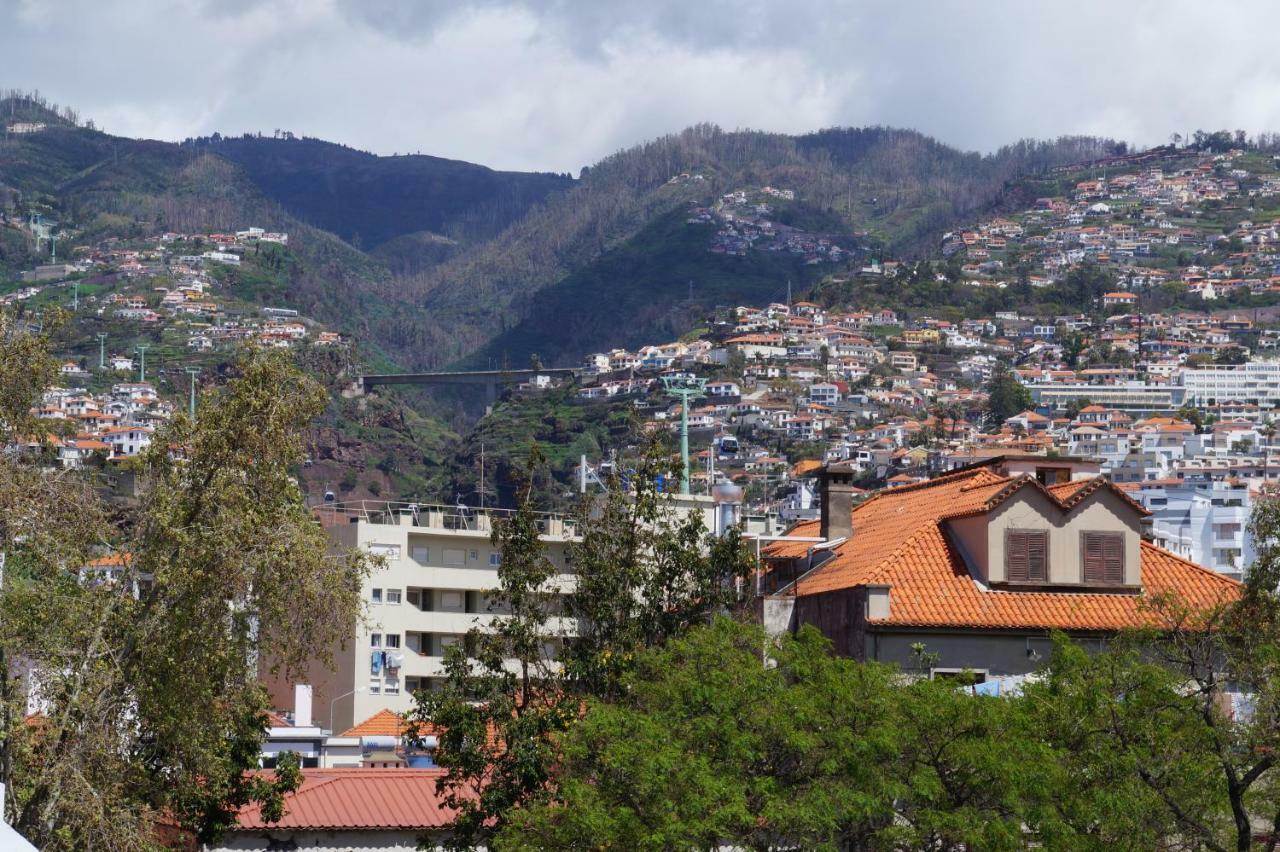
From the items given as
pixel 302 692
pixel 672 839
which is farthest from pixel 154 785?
pixel 302 692

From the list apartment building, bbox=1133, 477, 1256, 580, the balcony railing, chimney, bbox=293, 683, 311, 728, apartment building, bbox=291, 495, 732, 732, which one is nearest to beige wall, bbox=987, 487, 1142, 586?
chimney, bbox=293, 683, 311, 728

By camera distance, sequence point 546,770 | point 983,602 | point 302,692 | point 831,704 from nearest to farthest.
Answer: point 831,704 → point 546,770 → point 983,602 → point 302,692

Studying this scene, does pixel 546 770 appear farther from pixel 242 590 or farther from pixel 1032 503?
pixel 1032 503

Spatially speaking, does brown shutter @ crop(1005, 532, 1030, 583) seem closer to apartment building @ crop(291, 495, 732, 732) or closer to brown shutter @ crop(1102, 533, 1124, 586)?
brown shutter @ crop(1102, 533, 1124, 586)

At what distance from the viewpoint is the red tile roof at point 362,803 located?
39.4 metres

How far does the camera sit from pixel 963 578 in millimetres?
37750

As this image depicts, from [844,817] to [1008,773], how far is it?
233 centimetres

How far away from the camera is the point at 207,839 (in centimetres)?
3588

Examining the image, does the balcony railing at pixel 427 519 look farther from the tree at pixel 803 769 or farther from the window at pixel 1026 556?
the tree at pixel 803 769

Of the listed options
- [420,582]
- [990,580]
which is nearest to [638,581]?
[990,580]

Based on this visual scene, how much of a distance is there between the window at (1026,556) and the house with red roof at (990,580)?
0.06 feet

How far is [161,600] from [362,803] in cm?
1076

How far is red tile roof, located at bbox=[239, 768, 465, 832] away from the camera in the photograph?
39.4 meters

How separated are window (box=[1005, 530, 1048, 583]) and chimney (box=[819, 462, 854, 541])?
5.23 m
